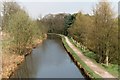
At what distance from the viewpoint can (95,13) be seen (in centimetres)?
2483

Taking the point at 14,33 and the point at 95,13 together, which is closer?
the point at 95,13

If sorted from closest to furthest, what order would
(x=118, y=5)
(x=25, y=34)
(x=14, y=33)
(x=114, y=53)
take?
(x=118, y=5) → (x=114, y=53) → (x=14, y=33) → (x=25, y=34)

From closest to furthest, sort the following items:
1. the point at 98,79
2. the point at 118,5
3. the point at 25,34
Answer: the point at 98,79
the point at 118,5
the point at 25,34

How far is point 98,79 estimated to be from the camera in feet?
55.4

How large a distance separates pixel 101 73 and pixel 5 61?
8.35 metres

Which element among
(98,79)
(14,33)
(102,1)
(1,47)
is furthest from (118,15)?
(14,33)

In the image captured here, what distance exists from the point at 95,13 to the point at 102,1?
1394 mm

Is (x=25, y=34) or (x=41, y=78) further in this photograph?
(x=25, y=34)

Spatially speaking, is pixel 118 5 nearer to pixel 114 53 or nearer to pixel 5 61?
pixel 114 53

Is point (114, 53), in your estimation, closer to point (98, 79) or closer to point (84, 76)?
point (84, 76)

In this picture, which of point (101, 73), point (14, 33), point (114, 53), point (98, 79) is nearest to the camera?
point (98, 79)

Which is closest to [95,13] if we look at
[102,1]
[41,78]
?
[102,1]

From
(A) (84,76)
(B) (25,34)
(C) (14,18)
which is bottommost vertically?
(A) (84,76)

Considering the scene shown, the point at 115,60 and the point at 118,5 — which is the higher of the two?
the point at 118,5
